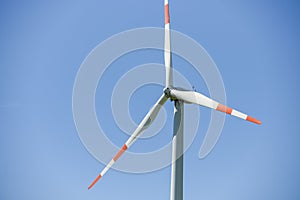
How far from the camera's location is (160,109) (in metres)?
24.0

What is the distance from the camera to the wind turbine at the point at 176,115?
21.3 meters

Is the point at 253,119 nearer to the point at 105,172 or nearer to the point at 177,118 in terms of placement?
the point at 177,118

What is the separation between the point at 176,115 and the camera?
2348 centimetres

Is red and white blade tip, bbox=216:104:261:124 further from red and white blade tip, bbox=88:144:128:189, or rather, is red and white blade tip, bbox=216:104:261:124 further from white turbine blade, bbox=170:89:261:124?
red and white blade tip, bbox=88:144:128:189

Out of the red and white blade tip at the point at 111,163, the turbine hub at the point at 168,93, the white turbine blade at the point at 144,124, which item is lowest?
the red and white blade tip at the point at 111,163

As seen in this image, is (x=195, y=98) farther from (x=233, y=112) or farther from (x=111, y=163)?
(x=111, y=163)

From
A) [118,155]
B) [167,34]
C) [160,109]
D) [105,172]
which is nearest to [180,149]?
[160,109]

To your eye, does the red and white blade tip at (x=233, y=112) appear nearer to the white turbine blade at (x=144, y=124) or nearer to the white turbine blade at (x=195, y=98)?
the white turbine blade at (x=195, y=98)

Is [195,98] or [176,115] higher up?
[195,98]

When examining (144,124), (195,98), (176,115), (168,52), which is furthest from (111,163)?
(168,52)

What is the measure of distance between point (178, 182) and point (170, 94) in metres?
5.85

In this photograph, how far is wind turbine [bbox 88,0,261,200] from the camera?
840 inches

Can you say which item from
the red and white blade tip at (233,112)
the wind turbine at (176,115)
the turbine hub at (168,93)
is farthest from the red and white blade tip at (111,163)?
the red and white blade tip at (233,112)

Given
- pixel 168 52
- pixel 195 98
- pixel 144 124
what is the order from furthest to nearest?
pixel 168 52
pixel 144 124
pixel 195 98
